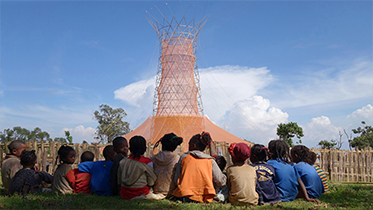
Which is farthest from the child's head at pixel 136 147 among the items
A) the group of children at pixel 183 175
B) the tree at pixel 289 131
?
the tree at pixel 289 131

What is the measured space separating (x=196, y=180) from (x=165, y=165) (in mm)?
726

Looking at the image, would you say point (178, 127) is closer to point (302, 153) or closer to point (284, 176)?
point (302, 153)

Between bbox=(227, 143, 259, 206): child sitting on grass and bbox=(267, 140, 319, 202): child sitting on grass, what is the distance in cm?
64

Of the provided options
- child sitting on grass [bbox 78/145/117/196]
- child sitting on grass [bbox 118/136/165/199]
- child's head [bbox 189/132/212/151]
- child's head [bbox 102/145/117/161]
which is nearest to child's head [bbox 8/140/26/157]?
child sitting on grass [bbox 78/145/117/196]

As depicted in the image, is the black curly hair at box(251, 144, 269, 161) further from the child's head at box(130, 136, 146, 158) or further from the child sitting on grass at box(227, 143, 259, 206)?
the child's head at box(130, 136, 146, 158)

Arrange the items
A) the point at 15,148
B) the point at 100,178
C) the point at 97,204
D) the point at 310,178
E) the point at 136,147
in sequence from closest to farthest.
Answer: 1. the point at 97,204
2. the point at 136,147
3. the point at 100,178
4. the point at 310,178
5. the point at 15,148

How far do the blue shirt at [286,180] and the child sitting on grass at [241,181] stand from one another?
63 cm

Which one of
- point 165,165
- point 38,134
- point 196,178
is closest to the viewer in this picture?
point 196,178

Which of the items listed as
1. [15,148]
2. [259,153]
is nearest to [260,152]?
[259,153]

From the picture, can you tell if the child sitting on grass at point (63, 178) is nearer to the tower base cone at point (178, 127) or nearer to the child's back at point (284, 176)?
the child's back at point (284, 176)

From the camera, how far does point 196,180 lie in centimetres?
509

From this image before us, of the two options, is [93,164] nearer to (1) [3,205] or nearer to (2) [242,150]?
(1) [3,205]

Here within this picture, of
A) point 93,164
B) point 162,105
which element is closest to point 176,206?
point 93,164

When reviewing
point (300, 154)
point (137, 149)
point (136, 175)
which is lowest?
point (136, 175)
